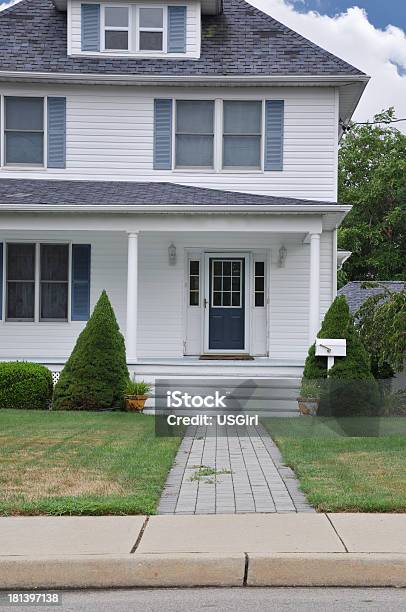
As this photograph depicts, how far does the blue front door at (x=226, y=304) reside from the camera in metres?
18.6

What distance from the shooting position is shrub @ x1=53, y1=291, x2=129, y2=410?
15.8 meters

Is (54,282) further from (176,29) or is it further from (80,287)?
(176,29)

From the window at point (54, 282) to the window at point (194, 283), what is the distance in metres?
→ 2.65

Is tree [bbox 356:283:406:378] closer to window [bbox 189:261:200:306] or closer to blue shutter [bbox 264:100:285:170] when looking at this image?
window [bbox 189:261:200:306]

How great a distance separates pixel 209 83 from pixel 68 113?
3122 mm

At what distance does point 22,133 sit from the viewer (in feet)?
60.8

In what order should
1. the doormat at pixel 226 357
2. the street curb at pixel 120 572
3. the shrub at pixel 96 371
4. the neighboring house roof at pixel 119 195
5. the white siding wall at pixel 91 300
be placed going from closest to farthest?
the street curb at pixel 120 572 < the shrub at pixel 96 371 < the neighboring house roof at pixel 119 195 < the doormat at pixel 226 357 < the white siding wall at pixel 91 300

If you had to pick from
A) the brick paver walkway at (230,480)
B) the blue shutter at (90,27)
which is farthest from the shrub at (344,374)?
the blue shutter at (90,27)

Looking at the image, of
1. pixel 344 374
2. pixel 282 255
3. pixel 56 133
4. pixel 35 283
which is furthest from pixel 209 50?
pixel 344 374

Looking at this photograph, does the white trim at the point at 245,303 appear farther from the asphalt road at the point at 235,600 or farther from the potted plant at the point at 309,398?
the asphalt road at the point at 235,600

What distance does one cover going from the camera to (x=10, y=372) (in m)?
16.2

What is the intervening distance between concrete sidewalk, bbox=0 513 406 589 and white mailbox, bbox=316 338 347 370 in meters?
7.97

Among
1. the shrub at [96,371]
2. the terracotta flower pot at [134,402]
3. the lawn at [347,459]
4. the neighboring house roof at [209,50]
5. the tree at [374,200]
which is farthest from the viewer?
the tree at [374,200]

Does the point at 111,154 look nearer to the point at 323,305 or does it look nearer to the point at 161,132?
the point at 161,132
